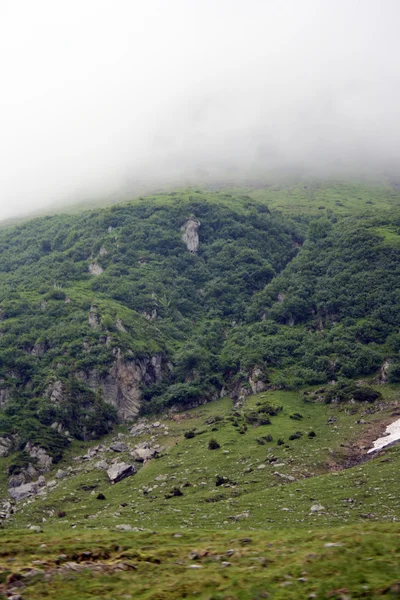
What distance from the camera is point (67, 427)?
104875mm

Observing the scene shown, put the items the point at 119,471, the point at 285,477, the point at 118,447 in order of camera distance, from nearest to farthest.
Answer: the point at 285,477
the point at 119,471
the point at 118,447

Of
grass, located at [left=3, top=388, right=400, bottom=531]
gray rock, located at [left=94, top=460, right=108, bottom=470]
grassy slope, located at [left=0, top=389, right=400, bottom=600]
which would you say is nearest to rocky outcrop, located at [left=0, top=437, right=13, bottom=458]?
grass, located at [left=3, top=388, right=400, bottom=531]

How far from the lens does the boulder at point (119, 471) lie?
76.4m

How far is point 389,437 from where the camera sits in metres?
76.2

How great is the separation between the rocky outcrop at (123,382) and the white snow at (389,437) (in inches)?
2124

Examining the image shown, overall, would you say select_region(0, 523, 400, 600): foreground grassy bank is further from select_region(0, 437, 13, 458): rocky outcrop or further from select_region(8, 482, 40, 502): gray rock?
select_region(0, 437, 13, 458): rocky outcrop

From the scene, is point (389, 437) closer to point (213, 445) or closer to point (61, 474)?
point (213, 445)

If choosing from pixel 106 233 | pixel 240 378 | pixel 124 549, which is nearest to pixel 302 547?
pixel 124 549

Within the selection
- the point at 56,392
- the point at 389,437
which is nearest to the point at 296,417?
the point at 389,437

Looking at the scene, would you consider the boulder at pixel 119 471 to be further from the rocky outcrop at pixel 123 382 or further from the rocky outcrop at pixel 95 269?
the rocky outcrop at pixel 95 269

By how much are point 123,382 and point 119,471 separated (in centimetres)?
4553

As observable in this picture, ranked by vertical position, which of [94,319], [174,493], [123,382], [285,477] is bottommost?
[123,382]

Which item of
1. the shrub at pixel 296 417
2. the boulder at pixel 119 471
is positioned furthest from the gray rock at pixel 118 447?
the shrub at pixel 296 417

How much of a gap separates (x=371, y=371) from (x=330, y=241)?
236ft
